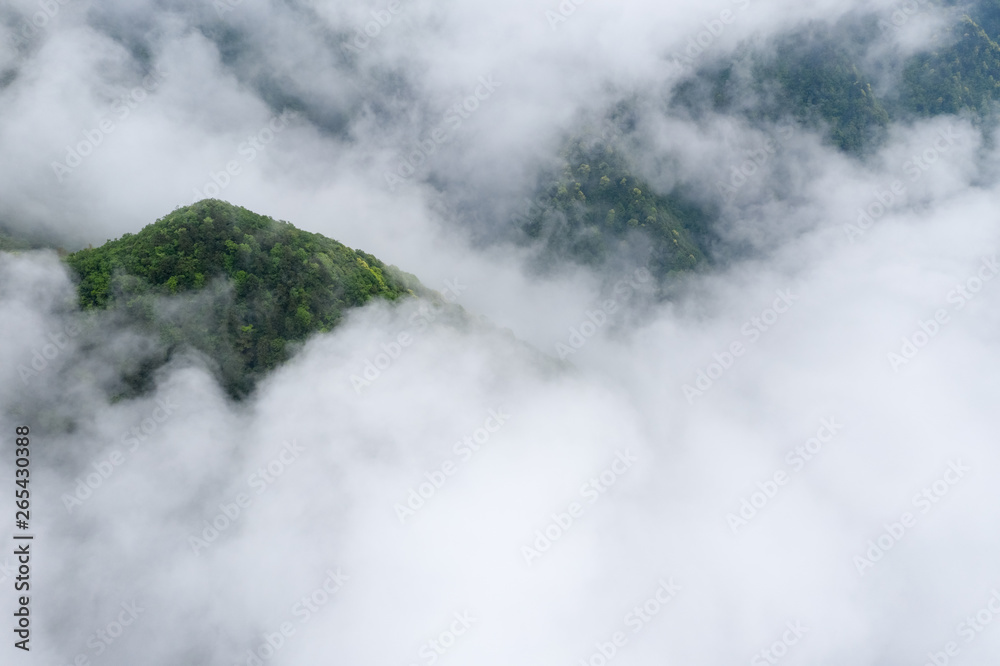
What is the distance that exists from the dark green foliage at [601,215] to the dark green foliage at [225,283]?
66.2 meters

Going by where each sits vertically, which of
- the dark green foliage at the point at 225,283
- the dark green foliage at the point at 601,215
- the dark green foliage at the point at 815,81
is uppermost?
the dark green foliage at the point at 815,81

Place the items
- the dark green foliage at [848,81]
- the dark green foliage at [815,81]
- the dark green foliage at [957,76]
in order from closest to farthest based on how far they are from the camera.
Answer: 1. the dark green foliage at [815,81]
2. the dark green foliage at [848,81]
3. the dark green foliage at [957,76]

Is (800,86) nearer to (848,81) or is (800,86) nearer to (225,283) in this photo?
(848,81)

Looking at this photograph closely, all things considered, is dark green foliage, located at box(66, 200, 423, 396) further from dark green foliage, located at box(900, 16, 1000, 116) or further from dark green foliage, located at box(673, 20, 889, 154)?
dark green foliage, located at box(900, 16, 1000, 116)

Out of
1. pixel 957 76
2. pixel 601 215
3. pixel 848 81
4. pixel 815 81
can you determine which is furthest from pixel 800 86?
pixel 601 215

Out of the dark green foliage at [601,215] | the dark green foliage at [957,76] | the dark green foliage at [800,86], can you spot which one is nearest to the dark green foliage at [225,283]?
the dark green foliage at [601,215]

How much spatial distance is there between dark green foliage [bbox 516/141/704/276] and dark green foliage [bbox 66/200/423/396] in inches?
2606

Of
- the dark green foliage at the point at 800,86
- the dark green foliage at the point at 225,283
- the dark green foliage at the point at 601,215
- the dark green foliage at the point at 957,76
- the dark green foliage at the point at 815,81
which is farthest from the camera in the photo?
the dark green foliage at the point at 957,76

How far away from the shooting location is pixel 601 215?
11288 centimetres

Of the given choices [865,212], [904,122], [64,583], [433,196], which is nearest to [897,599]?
[865,212]

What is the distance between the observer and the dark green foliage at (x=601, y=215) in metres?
112

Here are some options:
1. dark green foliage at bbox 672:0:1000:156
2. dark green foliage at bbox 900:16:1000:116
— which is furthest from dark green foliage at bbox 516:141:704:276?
dark green foliage at bbox 900:16:1000:116

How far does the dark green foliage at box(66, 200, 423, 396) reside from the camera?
4762 cm

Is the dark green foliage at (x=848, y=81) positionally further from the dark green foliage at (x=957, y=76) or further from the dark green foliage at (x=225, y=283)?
the dark green foliage at (x=225, y=283)
